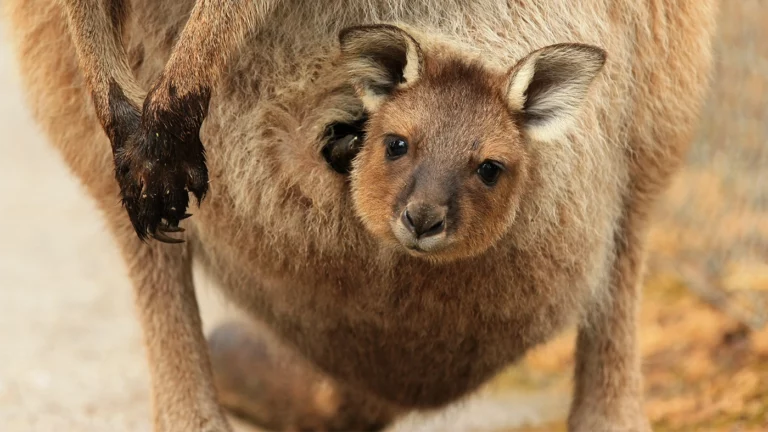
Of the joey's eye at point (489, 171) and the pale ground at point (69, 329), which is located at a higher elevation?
the joey's eye at point (489, 171)

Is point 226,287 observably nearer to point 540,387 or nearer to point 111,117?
point 111,117

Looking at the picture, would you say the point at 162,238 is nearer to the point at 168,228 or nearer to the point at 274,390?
the point at 168,228

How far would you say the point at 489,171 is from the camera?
3.33m

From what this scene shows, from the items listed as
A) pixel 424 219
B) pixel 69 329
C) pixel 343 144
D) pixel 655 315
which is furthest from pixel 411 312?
pixel 69 329

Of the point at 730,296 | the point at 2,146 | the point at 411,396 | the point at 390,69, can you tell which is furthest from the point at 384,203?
the point at 2,146

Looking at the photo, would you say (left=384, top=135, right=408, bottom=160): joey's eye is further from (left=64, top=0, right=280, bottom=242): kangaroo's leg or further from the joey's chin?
(left=64, top=0, right=280, bottom=242): kangaroo's leg

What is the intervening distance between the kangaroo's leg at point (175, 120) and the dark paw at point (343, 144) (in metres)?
0.38

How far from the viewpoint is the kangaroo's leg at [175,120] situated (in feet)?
11.1

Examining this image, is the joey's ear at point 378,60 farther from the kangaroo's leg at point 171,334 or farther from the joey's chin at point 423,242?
the kangaroo's leg at point 171,334

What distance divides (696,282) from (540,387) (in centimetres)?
101

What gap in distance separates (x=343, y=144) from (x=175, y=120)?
1.68 ft

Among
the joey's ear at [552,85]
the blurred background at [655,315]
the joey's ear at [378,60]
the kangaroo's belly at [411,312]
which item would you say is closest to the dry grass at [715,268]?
the blurred background at [655,315]

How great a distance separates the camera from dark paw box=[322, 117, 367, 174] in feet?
11.8

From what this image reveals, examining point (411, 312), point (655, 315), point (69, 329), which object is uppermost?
point (411, 312)
